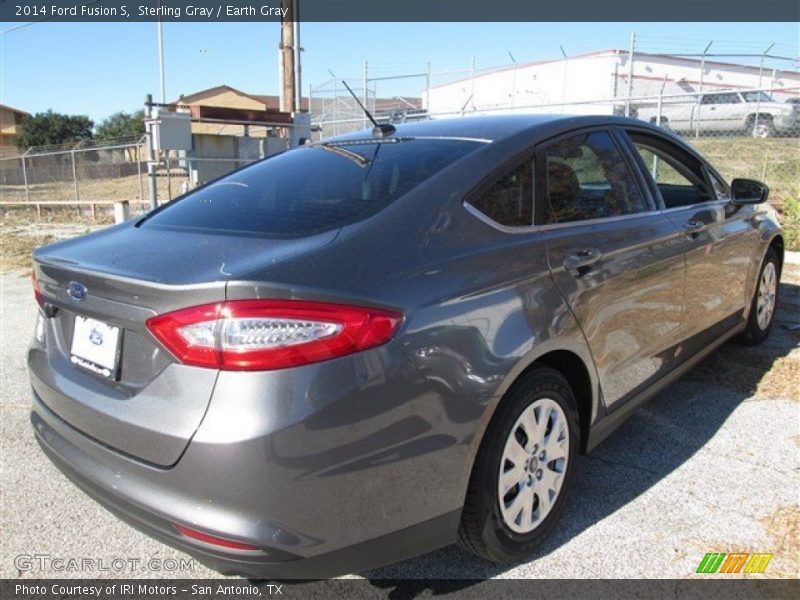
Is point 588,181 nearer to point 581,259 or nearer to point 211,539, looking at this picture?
point 581,259

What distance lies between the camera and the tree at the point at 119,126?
55531 millimetres

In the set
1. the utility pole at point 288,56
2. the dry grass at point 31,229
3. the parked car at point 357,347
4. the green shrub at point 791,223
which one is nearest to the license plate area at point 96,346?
the parked car at point 357,347

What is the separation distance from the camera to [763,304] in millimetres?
4938

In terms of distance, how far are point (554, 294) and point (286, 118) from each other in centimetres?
993

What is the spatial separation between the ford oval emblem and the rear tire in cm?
432

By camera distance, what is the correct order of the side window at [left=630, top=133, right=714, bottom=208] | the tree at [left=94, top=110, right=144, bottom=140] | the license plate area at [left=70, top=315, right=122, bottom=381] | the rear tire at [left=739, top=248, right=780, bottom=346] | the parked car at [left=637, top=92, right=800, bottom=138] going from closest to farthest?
1. the license plate area at [left=70, top=315, right=122, bottom=381]
2. the side window at [left=630, top=133, right=714, bottom=208]
3. the rear tire at [left=739, top=248, right=780, bottom=346]
4. the parked car at [left=637, top=92, right=800, bottom=138]
5. the tree at [left=94, top=110, right=144, bottom=140]

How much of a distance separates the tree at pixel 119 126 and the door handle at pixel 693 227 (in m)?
57.3

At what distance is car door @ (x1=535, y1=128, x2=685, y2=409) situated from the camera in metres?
2.69

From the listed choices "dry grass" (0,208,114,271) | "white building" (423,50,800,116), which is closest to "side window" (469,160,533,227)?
"dry grass" (0,208,114,271)

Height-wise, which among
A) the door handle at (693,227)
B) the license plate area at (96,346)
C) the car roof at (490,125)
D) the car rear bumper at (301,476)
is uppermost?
the car roof at (490,125)

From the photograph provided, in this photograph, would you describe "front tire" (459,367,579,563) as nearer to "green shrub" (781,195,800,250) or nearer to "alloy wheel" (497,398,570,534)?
"alloy wheel" (497,398,570,534)

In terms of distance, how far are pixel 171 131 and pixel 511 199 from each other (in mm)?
8750

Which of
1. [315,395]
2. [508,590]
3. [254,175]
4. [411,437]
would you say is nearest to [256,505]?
[315,395]

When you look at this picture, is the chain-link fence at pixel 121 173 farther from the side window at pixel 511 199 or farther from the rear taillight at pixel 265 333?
the rear taillight at pixel 265 333
